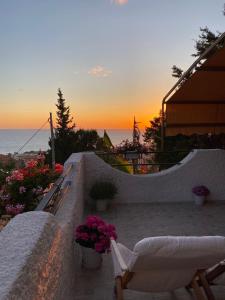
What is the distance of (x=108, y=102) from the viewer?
2712 cm

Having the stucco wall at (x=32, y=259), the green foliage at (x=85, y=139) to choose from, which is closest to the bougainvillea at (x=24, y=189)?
the stucco wall at (x=32, y=259)

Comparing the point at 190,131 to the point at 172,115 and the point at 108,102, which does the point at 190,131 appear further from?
the point at 108,102

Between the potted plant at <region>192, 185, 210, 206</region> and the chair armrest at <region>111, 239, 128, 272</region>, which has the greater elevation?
the chair armrest at <region>111, 239, 128, 272</region>

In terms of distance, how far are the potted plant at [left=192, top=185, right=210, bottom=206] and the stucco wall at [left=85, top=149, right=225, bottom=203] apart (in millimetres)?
200

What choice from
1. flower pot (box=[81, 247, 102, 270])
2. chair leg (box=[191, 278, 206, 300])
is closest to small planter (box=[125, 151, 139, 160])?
flower pot (box=[81, 247, 102, 270])

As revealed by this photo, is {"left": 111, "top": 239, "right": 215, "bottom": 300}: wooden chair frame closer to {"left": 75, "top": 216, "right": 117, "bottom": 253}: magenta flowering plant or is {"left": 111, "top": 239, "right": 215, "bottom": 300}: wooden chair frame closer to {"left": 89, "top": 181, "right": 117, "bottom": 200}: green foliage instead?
{"left": 75, "top": 216, "right": 117, "bottom": 253}: magenta flowering plant

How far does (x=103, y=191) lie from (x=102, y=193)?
0.05 meters

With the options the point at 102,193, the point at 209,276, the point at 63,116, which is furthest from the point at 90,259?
the point at 63,116

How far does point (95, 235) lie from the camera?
12.6 feet

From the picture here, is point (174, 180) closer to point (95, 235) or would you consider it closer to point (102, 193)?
point (102, 193)

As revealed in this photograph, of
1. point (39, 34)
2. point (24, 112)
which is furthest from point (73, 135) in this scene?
point (39, 34)

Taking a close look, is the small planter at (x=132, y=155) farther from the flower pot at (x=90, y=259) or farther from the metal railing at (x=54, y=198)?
the flower pot at (x=90, y=259)

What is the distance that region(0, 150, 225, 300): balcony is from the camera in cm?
174

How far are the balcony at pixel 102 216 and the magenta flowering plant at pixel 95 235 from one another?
0.42ft
